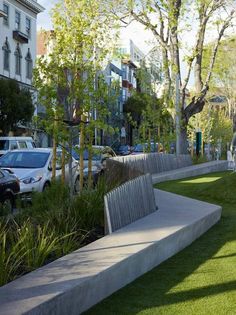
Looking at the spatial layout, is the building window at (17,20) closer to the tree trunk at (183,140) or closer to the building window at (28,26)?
the building window at (28,26)

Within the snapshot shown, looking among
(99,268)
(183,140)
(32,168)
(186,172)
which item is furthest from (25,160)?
(183,140)

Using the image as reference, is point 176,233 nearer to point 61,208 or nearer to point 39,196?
point 61,208

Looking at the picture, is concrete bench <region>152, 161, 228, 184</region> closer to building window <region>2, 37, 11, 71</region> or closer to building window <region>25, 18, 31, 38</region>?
building window <region>2, 37, 11, 71</region>

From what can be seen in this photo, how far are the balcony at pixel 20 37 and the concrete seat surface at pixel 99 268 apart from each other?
46.2 metres

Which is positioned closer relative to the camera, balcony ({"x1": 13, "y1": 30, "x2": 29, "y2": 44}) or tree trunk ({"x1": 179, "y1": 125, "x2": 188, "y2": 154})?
tree trunk ({"x1": 179, "y1": 125, "x2": 188, "y2": 154})

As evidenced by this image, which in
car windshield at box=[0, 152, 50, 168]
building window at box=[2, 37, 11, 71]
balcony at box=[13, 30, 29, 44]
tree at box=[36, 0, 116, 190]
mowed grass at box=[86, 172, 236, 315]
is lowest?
mowed grass at box=[86, 172, 236, 315]

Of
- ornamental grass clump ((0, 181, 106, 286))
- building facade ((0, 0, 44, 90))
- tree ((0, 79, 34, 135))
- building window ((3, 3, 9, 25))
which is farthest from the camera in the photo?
building facade ((0, 0, 44, 90))

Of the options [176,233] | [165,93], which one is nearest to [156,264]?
[176,233]

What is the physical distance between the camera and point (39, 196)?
1068 cm

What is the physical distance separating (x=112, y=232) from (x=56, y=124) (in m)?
4.28

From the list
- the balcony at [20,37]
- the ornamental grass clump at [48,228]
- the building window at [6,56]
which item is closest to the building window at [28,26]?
the balcony at [20,37]

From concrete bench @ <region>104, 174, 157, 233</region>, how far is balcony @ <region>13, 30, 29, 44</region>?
45008 mm

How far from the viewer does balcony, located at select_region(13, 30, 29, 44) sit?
5378 centimetres

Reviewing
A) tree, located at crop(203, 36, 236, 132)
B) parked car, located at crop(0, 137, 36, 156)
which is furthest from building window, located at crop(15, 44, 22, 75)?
parked car, located at crop(0, 137, 36, 156)
